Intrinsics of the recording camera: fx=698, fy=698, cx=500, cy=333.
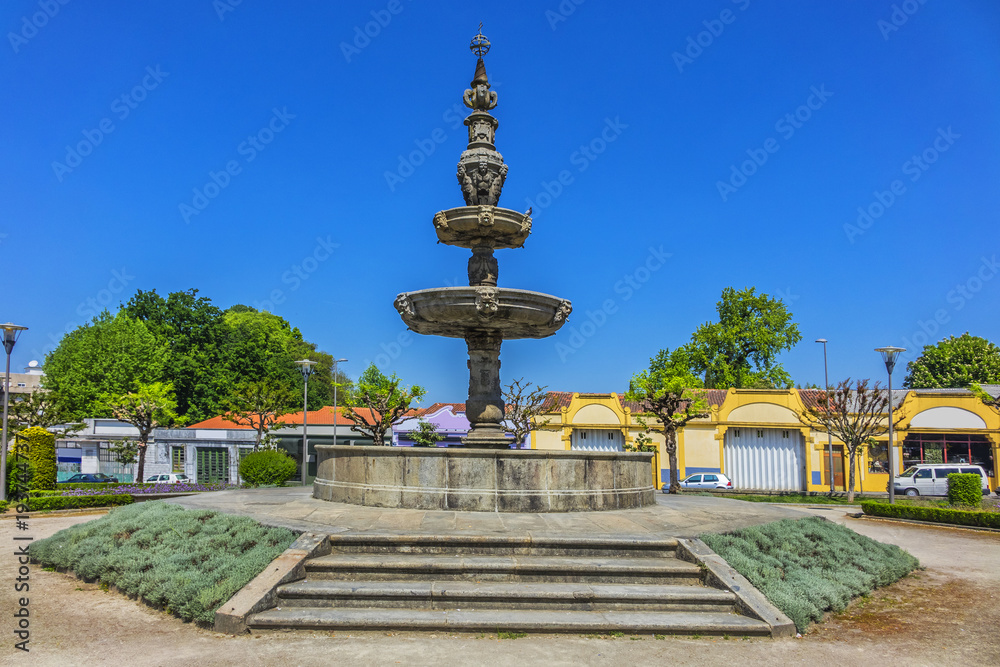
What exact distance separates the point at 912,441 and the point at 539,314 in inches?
1366

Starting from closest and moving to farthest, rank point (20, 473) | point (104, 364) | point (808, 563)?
point (808, 563) → point (20, 473) → point (104, 364)

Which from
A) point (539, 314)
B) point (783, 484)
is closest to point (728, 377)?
point (783, 484)

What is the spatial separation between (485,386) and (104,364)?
39.6 meters

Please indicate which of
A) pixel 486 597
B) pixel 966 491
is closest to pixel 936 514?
pixel 966 491

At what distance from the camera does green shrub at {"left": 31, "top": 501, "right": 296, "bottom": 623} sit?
22.6 feet

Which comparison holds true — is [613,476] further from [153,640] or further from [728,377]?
[728,377]

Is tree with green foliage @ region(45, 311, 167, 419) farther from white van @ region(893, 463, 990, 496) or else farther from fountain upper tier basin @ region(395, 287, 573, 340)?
white van @ region(893, 463, 990, 496)

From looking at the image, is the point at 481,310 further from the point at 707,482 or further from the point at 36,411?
the point at 36,411

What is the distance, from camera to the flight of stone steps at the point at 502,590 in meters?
6.45

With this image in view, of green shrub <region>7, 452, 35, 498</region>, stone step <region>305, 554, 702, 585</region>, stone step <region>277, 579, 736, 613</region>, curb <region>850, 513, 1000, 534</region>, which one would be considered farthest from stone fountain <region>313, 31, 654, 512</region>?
green shrub <region>7, 452, 35, 498</region>

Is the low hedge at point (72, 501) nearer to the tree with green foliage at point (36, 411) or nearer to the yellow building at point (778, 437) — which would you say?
the tree with green foliage at point (36, 411)

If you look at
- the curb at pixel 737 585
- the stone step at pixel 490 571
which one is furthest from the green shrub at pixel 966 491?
the stone step at pixel 490 571

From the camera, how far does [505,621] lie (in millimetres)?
6438

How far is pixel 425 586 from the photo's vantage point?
6969mm
